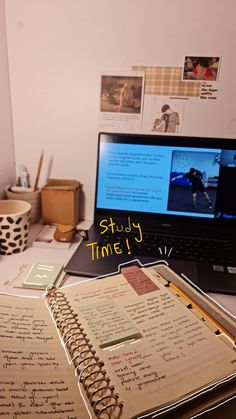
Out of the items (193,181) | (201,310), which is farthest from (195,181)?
(201,310)

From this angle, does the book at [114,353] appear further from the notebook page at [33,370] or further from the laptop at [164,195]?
the laptop at [164,195]

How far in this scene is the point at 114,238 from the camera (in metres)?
0.87

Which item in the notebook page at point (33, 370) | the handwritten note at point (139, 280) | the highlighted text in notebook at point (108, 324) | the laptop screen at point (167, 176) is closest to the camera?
the notebook page at point (33, 370)

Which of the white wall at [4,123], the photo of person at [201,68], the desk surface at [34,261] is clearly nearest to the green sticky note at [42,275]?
the desk surface at [34,261]

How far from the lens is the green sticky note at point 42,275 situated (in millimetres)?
669

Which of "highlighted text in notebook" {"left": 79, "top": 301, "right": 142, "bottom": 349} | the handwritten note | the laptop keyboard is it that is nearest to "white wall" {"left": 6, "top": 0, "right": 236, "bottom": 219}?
the laptop keyboard

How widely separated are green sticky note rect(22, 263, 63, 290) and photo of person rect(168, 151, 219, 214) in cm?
39

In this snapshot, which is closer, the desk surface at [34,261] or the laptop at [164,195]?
the desk surface at [34,261]

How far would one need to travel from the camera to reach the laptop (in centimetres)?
86

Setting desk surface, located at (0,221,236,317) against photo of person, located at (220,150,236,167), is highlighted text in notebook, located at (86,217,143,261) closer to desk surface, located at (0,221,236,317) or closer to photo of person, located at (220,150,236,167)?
desk surface, located at (0,221,236,317)

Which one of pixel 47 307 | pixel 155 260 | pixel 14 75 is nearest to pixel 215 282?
pixel 155 260

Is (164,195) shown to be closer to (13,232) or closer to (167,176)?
(167,176)

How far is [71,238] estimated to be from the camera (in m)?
0.90

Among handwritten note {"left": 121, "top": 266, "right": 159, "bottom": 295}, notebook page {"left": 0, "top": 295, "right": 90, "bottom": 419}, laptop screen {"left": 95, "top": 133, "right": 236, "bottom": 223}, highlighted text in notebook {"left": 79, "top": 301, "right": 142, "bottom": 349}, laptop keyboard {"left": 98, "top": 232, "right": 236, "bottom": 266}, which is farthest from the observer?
laptop screen {"left": 95, "top": 133, "right": 236, "bottom": 223}
